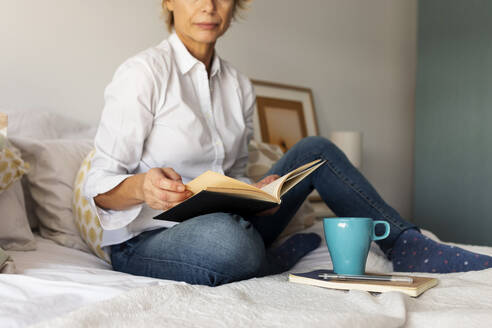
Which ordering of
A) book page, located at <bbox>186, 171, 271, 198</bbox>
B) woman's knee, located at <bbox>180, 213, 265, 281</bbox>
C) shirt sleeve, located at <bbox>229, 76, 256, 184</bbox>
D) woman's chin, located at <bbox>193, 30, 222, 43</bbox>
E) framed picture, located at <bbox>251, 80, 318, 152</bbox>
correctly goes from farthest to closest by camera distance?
framed picture, located at <bbox>251, 80, 318, 152</bbox> < shirt sleeve, located at <bbox>229, 76, 256, 184</bbox> < woman's chin, located at <bbox>193, 30, 222, 43</bbox> < woman's knee, located at <bbox>180, 213, 265, 281</bbox> < book page, located at <bbox>186, 171, 271, 198</bbox>

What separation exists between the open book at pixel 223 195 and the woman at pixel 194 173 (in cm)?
2

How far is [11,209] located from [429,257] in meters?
1.05

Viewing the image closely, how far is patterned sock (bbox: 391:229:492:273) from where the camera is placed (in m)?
1.12

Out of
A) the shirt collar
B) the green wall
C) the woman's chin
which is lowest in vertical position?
the green wall

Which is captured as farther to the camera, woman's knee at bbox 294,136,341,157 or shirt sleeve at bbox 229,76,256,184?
shirt sleeve at bbox 229,76,256,184

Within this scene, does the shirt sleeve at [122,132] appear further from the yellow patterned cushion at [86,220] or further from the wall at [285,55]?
the wall at [285,55]

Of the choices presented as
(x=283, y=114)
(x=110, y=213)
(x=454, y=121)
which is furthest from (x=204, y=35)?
(x=454, y=121)

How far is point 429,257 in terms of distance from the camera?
3.86ft

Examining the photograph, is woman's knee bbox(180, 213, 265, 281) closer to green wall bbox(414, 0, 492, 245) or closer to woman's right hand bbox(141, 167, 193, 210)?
woman's right hand bbox(141, 167, 193, 210)

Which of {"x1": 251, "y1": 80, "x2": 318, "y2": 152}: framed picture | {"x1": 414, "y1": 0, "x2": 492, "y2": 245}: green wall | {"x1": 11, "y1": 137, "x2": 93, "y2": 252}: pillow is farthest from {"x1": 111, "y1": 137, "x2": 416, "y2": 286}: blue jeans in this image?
{"x1": 414, "y1": 0, "x2": 492, "y2": 245}: green wall

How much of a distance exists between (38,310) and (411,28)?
11.5ft

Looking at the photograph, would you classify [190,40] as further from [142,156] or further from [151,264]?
[151,264]

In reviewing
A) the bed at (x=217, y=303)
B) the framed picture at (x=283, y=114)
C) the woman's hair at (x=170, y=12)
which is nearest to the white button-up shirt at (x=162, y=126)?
the woman's hair at (x=170, y=12)

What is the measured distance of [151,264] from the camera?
3.63 ft
